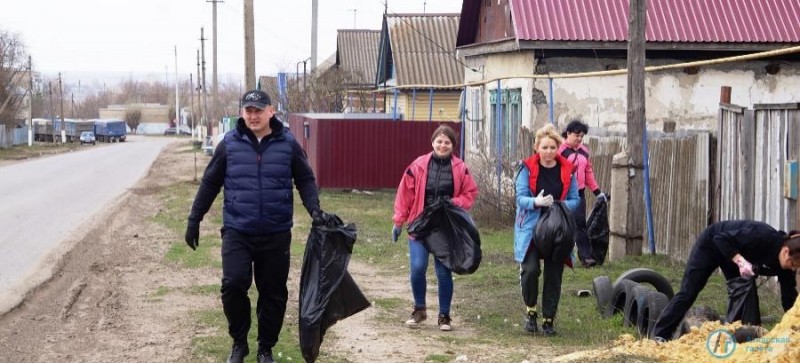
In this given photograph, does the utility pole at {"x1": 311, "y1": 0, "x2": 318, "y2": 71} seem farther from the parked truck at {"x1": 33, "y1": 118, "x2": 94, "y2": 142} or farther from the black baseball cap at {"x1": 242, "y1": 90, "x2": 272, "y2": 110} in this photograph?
the parked truck at {"x1": 33, "y1": 118, "x2": 94, "y2": 142}

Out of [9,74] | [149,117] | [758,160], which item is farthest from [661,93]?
[149,117]

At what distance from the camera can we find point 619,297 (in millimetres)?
9492

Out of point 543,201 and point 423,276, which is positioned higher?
point 543,201

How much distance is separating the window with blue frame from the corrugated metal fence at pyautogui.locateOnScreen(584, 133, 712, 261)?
5281 mm

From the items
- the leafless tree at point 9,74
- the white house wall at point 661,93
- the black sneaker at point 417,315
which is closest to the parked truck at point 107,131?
the leafless tree at point 9,74

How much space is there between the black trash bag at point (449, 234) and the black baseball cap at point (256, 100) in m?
1.94

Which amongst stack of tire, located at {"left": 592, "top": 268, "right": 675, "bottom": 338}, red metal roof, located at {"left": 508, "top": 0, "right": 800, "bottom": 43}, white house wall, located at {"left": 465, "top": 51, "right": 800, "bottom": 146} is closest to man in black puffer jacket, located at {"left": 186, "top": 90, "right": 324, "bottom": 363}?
stack of tire, located at {"left": 592, "top": 268, "right": 675, "bottom": 338}

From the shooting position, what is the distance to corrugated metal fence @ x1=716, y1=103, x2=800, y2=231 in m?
10.2

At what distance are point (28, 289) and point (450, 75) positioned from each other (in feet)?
86.3

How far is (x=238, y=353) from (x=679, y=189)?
6.63 meters

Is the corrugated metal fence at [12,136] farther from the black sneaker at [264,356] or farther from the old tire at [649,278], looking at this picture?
the black sneaker at [264,356]

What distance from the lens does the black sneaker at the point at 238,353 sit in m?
7.79

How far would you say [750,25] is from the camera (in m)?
20.4

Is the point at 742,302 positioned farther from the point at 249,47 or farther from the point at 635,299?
the point at 249,47
